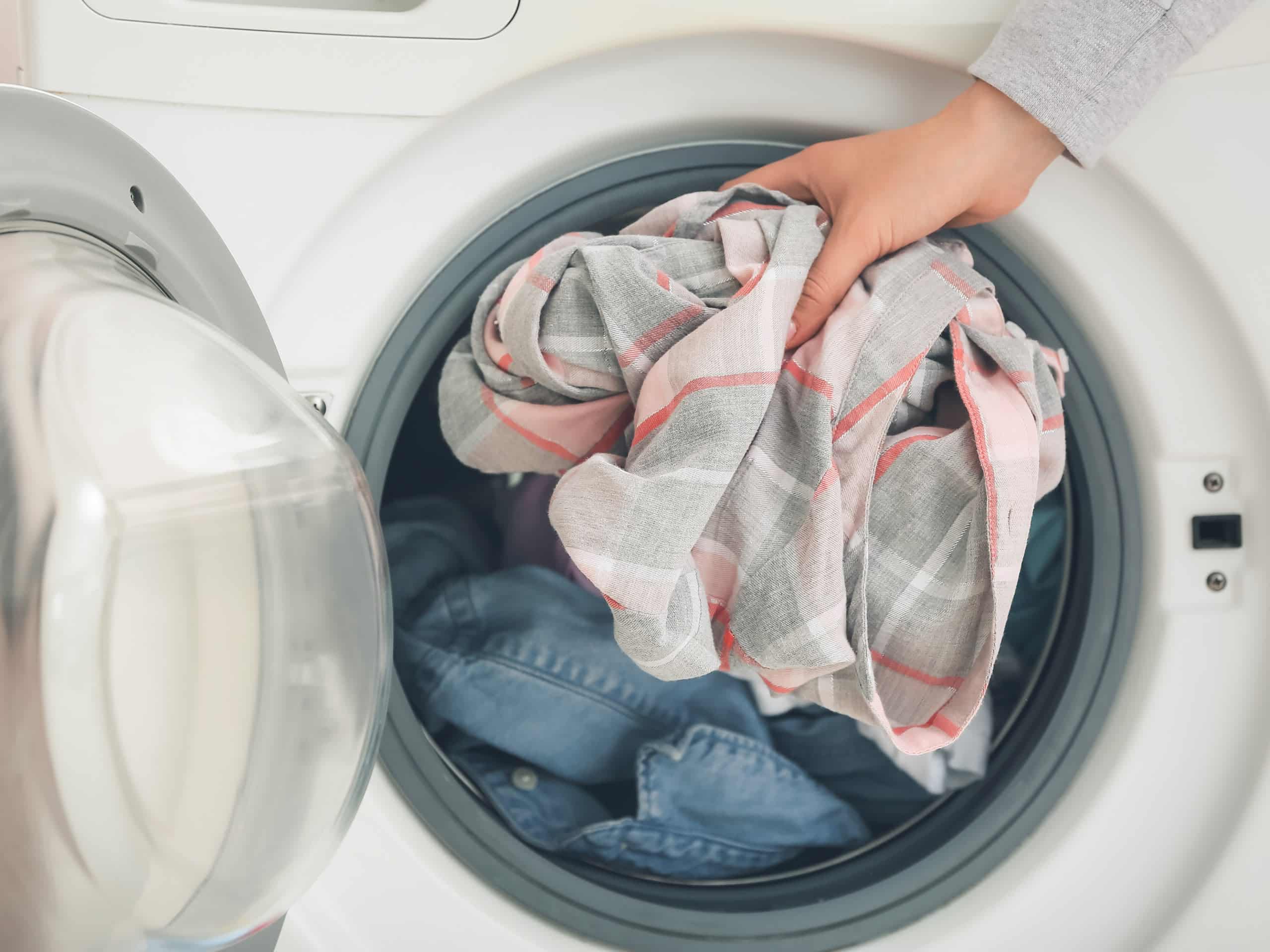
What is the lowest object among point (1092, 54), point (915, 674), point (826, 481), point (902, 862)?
point (902, 862)

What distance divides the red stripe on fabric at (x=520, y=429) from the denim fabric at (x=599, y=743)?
181 millimetres

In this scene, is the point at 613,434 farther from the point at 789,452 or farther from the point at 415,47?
the point at 415,47

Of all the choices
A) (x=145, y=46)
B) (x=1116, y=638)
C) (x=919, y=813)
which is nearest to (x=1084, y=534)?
(x=1116, y=638)

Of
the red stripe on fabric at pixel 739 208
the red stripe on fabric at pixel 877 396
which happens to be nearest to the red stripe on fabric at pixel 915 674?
the red stripe on fabric at pixel 877 396

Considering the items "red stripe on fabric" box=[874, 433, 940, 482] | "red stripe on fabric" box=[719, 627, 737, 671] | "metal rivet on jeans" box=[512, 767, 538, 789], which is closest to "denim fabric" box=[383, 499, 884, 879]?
"metal rivet on jeans" box=[512, 767, 538, 789]

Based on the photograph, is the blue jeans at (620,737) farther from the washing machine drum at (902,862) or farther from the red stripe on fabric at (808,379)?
the red stripe on fabric at (808,379)

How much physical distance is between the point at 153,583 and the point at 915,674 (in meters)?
0.36

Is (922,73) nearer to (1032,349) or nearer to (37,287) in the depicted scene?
(1032,349)

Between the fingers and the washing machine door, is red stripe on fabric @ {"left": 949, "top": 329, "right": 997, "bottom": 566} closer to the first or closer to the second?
the fingers

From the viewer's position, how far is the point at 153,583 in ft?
1.13

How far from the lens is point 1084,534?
22.2 inches

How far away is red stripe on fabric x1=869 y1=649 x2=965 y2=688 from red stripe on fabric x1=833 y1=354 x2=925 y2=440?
0.12 meters

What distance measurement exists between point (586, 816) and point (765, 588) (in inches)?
11.5

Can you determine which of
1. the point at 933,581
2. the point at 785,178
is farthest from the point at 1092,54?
the point at 933,581
